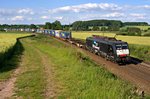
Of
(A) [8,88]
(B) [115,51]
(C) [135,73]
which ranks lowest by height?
(C) [135,73]

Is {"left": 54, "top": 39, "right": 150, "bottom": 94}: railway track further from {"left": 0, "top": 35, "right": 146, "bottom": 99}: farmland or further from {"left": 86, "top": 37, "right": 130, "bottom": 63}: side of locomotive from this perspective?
{"left": 0, "top": 35, "right": 146, "bottom": 99}: farmland

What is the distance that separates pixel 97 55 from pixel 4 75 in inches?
1131

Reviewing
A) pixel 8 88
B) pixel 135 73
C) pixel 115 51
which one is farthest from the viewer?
pixel 115 51

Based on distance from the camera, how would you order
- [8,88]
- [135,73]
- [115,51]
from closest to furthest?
[8,88]
[135,73]
[115,51]

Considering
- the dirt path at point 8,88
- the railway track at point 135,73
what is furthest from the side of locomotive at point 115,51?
the dirt path at point 8,88

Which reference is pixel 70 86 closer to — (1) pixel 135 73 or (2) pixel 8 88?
(2) pixel 8 88

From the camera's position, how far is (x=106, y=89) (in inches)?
715

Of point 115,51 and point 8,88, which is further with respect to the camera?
point 115,51

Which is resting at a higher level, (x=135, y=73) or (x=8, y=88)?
(x=8, y=88)

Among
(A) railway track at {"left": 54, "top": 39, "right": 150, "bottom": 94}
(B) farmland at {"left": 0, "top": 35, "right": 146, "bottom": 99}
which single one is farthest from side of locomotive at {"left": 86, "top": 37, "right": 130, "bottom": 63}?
(B) farmland at {"left": 0, "top": 35, "right": 146, "bottom": 99}

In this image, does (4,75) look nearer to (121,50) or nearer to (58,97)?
(58,97)

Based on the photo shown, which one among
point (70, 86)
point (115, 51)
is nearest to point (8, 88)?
point (70, 86)

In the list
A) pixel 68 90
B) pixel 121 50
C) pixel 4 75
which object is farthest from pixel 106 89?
pixel 121 50

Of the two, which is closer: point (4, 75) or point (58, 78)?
point (58, 78)
